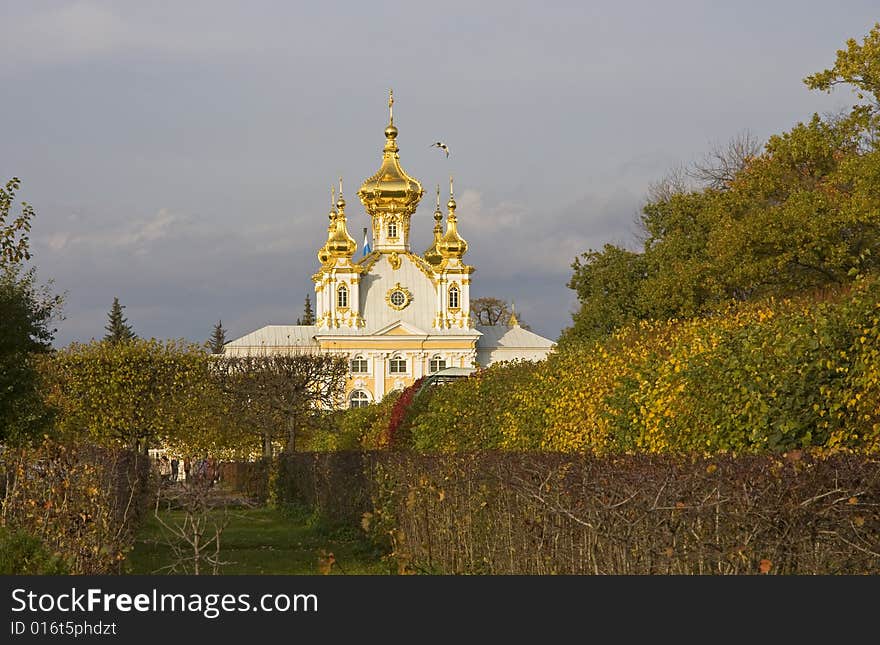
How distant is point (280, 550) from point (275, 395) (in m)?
33.6

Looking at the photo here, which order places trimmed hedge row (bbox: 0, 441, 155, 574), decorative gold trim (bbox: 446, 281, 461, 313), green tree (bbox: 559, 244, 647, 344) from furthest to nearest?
decorative gold trim (bbox: 446, 281, 461, 313) < green tree (bbox: 559, 244, 647, 344) < trimmed hedge row (bbox: 0, 441, 155, 574)

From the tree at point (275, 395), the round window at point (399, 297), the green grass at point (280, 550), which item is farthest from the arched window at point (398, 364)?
the green grass at point (280, 550)

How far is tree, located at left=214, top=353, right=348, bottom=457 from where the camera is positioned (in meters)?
55.4

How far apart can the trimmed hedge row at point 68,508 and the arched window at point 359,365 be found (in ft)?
320

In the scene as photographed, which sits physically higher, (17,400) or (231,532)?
(17,400)

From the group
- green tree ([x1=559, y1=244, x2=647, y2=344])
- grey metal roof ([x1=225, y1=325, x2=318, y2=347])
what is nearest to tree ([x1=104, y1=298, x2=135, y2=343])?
grey metal roof ([x1=225, y1=325, x2=318, y2=347])

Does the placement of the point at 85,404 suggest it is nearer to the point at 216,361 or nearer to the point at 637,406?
the point at 216,361

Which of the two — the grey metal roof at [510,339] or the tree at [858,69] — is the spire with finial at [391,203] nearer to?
the grey metal roof at [510,339]

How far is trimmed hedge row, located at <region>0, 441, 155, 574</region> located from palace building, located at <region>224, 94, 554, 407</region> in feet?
314

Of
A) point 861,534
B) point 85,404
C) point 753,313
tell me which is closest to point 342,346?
point 85,404

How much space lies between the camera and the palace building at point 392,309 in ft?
373

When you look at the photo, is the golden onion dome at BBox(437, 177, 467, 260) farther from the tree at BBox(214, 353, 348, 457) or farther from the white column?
the tree at BBox(214, 353, 348, 457)

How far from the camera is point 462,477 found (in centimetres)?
1388

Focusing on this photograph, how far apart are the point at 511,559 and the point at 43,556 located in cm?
384
